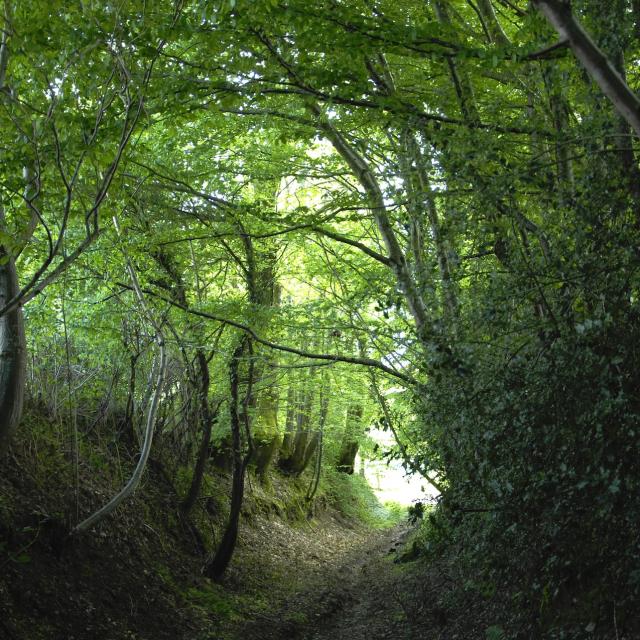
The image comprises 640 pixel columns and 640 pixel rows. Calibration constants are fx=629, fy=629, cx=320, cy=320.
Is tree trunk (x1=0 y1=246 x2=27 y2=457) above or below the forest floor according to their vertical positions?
above

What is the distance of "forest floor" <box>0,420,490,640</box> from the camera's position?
6.38 meters

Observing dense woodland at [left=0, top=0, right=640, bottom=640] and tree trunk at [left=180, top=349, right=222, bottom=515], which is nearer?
dense woodland at [left=0, top=0, right=640, bottom=640]

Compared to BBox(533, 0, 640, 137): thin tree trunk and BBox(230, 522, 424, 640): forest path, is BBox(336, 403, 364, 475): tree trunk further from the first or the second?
BBox(533, 0, 640, 137): thin tree trunk

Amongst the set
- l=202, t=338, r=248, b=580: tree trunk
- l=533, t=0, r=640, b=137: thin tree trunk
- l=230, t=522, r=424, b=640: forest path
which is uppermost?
l=533, t=0, r=640, b=137: thin tree trunk

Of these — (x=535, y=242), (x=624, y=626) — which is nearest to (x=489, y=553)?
(x=624, y=626)

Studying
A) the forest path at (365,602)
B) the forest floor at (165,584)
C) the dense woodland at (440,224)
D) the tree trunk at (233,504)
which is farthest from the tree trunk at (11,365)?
the forest path at (365,602)

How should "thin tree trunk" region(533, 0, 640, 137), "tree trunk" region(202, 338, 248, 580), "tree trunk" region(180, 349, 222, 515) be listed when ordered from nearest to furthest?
"thin tree trunk" region(533, 0, 640, 137)
"tree trunk" region(202, 338, 248, 580)
"tree trunk" region(180, 349, 222, 515)

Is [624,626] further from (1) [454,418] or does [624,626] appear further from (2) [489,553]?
(1) [454,418]

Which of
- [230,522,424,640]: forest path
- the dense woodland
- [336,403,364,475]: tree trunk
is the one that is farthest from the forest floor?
[336,403,364,475]: tree trunk

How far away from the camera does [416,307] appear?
7.71m

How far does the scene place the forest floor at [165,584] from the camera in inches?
251

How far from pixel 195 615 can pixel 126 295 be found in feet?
16.2

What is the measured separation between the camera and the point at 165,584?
845 centimetres

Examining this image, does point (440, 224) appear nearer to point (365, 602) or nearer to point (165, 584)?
point (165, 584)
